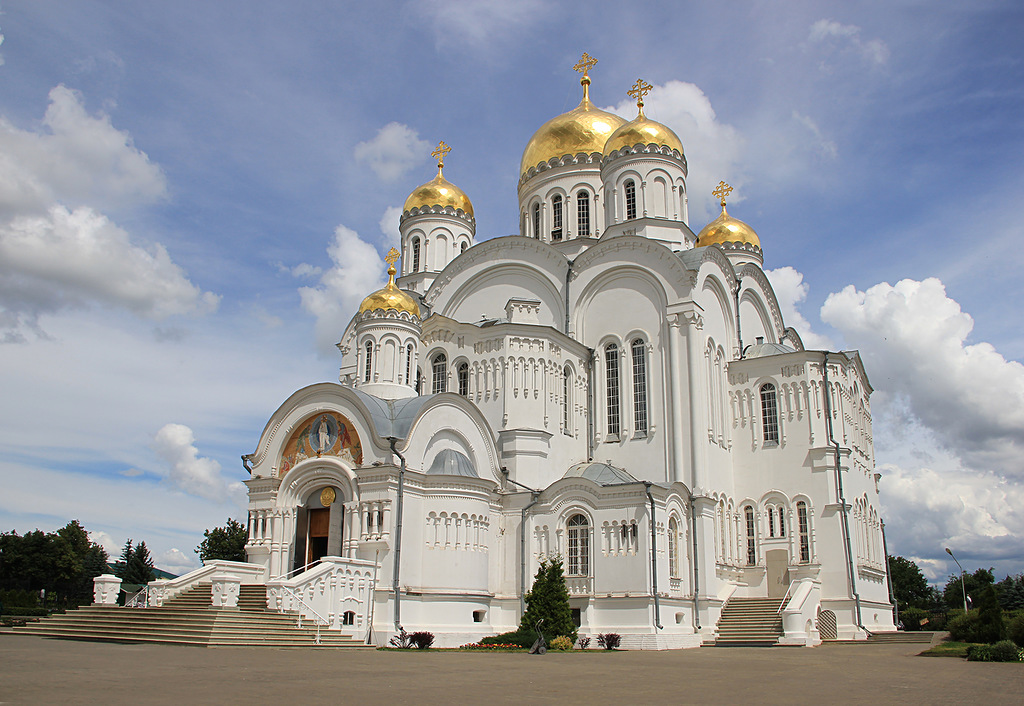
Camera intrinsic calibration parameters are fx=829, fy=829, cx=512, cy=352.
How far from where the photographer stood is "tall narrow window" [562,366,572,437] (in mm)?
26219

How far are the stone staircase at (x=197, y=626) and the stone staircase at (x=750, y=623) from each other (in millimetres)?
10572

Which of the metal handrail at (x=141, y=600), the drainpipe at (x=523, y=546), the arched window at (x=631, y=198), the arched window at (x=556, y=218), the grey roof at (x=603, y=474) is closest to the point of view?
the metal handrail at (x=141, y=600)

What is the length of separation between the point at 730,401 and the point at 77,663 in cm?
2170

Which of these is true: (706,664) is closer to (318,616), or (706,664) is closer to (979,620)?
(979,620)

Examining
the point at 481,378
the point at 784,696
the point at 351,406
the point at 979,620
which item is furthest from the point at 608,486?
the point at 784,696

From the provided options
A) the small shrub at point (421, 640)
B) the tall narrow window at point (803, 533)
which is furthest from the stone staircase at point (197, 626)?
the tall narrow window at point (803, 533)

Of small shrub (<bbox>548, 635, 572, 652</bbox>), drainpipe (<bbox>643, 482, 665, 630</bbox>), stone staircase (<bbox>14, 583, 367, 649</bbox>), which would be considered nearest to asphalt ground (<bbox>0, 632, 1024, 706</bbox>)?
stone staircase (<bbox>14, 583, 367, 649</bbox>)

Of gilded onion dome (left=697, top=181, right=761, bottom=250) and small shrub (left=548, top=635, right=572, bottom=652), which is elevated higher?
gilded onion dome (left=697, top=181, right=761, bottom=250)

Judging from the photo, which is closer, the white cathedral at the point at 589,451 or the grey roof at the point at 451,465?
the white cathedral at the point at 589,451

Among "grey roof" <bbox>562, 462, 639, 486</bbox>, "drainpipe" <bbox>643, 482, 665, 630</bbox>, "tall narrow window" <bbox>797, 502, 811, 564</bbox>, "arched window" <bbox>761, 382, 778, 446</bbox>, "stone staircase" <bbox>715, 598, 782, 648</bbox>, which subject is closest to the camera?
"drainpipe" <bbox>643, 482, 665, 630</bbox>

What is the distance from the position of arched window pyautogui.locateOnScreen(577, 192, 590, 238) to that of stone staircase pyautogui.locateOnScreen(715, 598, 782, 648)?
14.7 m

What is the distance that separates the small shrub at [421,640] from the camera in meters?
19.2

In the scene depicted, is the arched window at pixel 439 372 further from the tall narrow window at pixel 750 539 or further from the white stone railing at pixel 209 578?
the tall narrow window at pixel 750 539

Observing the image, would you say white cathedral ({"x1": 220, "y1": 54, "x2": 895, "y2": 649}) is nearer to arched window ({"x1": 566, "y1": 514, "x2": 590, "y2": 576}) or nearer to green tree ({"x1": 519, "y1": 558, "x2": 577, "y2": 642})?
arched window ({"x1": 566, "y1": 514, "x2": 590, "y2": 576})
